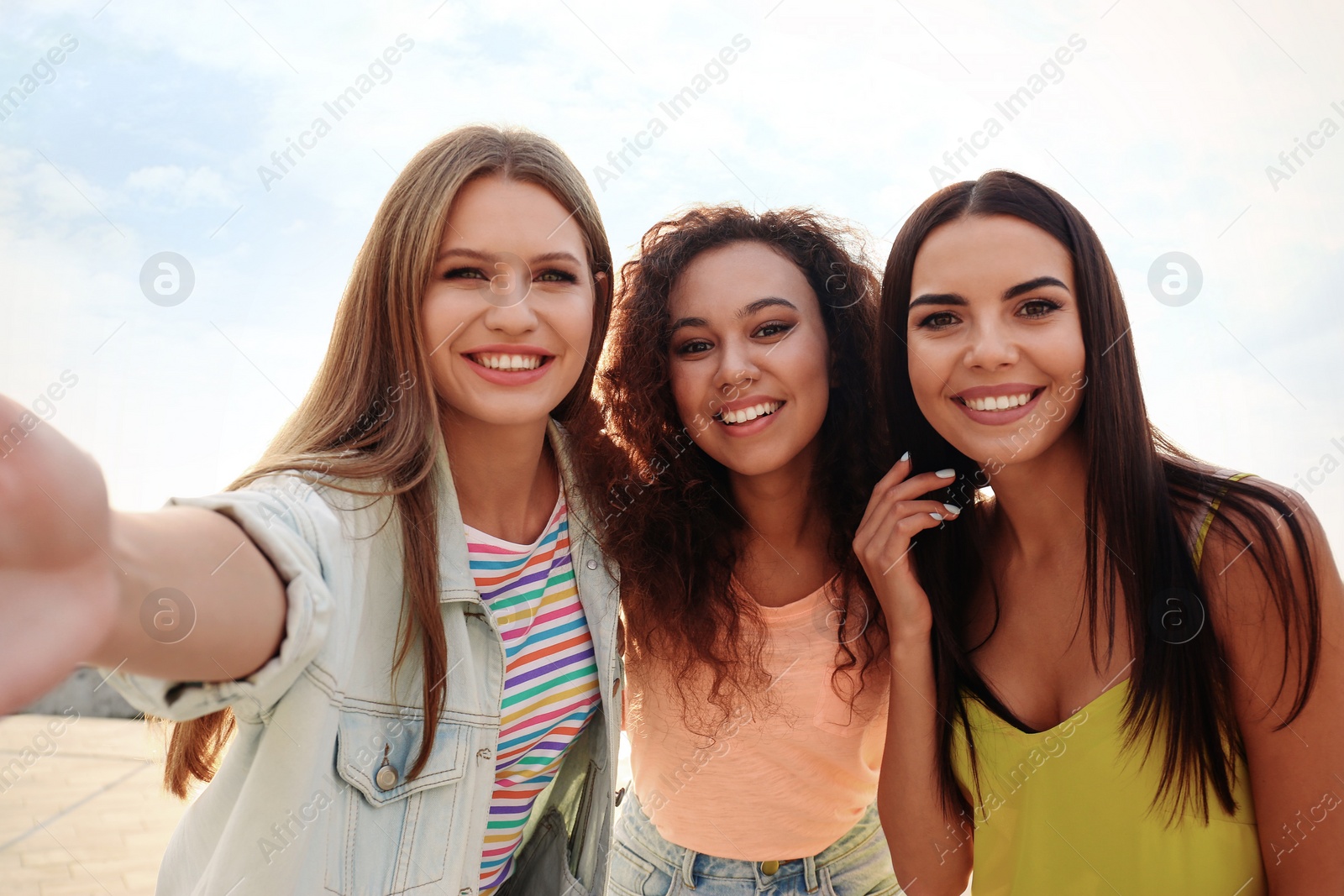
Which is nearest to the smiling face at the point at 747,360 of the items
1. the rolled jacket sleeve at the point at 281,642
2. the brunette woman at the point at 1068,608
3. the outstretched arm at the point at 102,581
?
the brunette woman at the point at 1068,608

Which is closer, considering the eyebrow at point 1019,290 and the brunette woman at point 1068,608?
the brunette woman at point 1068,608

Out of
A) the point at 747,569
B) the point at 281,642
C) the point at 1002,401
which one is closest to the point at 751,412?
the point at 747,569

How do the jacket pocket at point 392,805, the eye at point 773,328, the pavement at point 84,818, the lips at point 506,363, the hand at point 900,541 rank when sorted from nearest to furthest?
the jacket pocket at point 392,805 → the lips at point 506,363 → the hand at point 900,541 → the eye at point 773,328 → the pavement at point 84,818

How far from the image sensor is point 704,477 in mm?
2895

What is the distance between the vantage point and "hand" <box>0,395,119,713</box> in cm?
85

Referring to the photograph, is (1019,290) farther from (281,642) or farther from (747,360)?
(281,642)

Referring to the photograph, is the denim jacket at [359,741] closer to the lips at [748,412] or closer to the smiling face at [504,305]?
the smiling face at [504,305]

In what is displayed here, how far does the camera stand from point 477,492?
234 centimetres

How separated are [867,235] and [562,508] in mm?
1489

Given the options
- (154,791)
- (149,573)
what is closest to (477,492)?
(149,573)

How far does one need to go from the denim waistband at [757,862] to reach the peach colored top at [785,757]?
0.03 metres

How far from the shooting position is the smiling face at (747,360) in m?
2.62

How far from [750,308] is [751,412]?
0.31 metres

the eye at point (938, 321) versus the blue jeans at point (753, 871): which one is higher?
the eye at point (938, 321)
